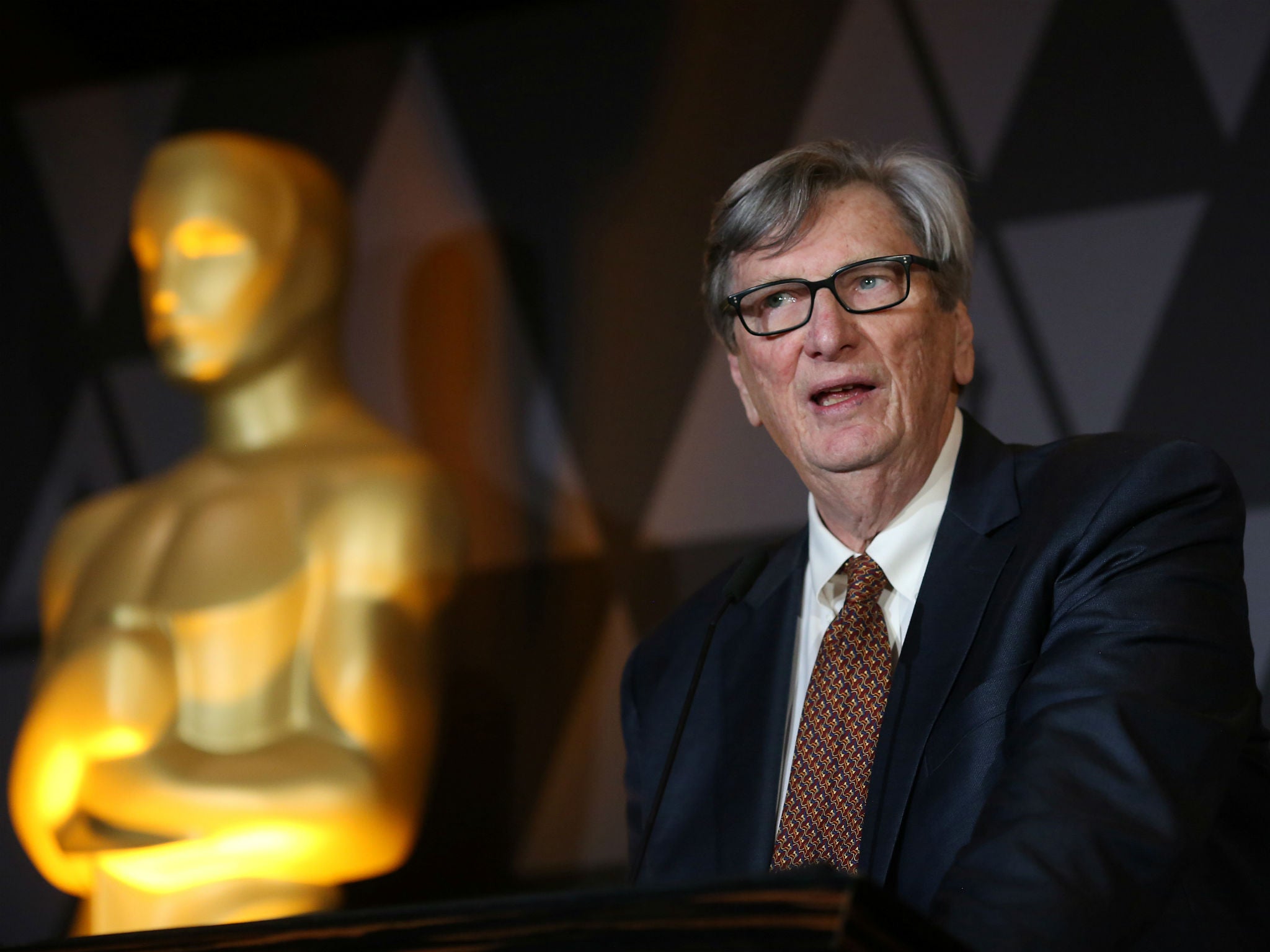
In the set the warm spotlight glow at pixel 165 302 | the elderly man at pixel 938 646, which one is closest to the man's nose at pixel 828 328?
the elderly man at pixel 938 646

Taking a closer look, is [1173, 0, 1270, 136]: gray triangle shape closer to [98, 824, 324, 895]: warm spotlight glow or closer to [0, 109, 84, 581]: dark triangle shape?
[98, 824, 324, 895]: warm spotlight glow

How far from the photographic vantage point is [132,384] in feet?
10.9

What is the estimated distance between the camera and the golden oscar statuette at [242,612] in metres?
2.32

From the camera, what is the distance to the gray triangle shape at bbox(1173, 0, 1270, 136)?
2.51 m

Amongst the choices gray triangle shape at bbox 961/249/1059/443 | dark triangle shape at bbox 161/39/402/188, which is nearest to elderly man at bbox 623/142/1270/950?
gray triangle shape at bbox 961/249/1059/443

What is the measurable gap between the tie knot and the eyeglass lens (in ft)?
0.98

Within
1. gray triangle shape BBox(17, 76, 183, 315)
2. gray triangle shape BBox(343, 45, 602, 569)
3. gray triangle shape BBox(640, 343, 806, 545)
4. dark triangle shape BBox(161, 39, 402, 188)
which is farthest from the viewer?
gray triangle shape BBox(17, 76, 183, 315)

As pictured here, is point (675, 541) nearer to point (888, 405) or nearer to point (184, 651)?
point (184, 651)

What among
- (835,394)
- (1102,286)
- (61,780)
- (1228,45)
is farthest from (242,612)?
(1228,45)

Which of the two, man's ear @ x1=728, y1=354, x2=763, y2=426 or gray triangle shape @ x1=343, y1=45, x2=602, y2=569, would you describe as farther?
gray triangle shape @ x1=343, y1=45, x2=602, y2=569

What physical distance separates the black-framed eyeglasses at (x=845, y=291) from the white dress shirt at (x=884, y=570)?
0.18m

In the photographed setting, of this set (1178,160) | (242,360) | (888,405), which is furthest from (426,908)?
(1178,160)

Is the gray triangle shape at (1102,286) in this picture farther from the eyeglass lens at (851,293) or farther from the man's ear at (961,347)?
the eyeglass lens at (851,293)

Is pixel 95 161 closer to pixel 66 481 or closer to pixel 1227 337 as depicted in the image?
pixel 66 481
